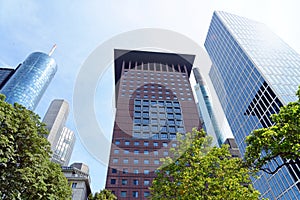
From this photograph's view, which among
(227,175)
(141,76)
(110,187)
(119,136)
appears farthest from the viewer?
(141,76)

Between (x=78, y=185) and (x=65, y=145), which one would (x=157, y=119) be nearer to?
(x=78, y=185)

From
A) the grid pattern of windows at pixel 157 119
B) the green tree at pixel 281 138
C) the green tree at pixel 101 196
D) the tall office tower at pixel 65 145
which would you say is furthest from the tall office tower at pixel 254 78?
the tall office tower at pixel 65 145

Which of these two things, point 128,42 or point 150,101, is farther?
point 150,101

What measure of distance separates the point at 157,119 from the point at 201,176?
49.3 metres

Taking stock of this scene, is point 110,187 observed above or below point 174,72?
below

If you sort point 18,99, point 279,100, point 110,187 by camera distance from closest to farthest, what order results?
point 279,100, point 110,187, point 18,99

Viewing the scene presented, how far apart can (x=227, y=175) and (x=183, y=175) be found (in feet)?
7.51

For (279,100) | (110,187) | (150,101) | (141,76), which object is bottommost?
(110,187)

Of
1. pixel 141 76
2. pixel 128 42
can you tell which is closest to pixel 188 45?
pixel 128 42

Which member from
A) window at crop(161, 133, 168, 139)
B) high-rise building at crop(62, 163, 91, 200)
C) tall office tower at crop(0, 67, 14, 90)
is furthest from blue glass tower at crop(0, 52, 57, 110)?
window at crop(161, 133, 168, 139)

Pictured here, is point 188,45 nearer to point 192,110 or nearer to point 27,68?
point 192,110

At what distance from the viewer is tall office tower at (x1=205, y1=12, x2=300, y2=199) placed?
133 feet

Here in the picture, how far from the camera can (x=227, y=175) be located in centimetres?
1074

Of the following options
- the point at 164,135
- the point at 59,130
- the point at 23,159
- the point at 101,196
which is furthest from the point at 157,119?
the point at 59,130
